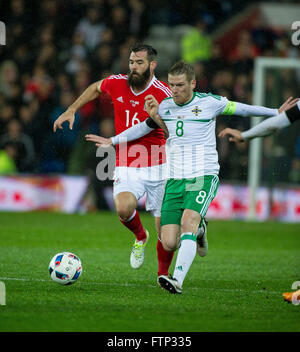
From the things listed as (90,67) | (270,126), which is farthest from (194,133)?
(90,67)

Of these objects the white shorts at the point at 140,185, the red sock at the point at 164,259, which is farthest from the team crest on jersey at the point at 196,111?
the red sock at the point at 164,259

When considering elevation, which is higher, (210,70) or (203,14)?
(203,14)

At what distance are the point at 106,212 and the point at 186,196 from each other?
33.2ft

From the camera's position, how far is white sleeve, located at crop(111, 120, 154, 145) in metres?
8.03

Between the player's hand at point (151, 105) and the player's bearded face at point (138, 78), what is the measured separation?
0.61 meters

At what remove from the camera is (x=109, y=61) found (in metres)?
18.4

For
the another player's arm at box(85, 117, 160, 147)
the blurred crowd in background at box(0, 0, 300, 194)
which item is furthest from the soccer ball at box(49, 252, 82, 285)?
the blurred crowd in background at box(0, 0, 300, 194)

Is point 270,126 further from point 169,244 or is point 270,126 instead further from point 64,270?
point 64,270

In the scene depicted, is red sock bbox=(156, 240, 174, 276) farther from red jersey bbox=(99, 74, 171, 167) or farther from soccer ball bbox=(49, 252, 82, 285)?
red jersey bbox=(99, 74, 171, 167)

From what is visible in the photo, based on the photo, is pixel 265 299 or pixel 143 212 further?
pixel 143 212

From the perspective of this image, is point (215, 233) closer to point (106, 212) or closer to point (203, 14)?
point (106, 212)

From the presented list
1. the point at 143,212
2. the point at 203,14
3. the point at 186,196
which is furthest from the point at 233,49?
the point at 186,196

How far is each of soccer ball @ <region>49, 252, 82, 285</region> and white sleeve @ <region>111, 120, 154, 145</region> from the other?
1.39 meters

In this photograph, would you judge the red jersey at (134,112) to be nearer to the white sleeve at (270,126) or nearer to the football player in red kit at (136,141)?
the football player in red kit at (136,141)
